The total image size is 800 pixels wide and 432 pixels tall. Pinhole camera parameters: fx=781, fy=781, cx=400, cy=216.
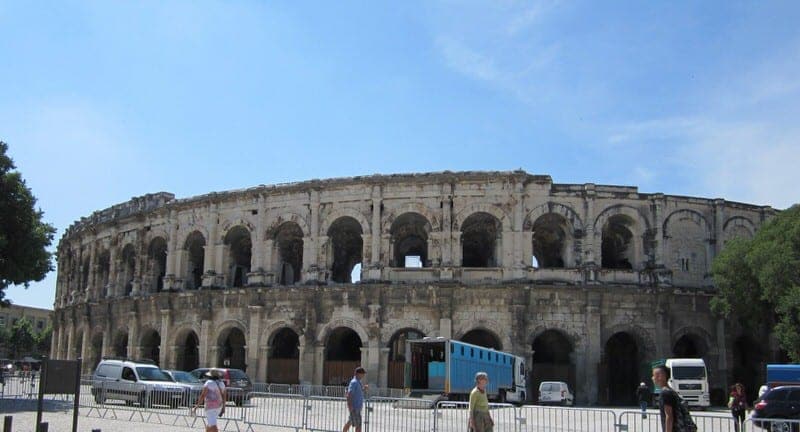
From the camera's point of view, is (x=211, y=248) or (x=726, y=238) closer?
(x=726, y=238)

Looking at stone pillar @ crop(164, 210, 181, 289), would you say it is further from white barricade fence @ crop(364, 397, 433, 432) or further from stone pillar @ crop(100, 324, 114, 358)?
white barricade fence @ crop(364, 397, 433, 432)

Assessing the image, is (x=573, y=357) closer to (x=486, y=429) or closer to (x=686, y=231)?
(x=686, y=231)

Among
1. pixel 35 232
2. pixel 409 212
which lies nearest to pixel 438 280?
pixel 409 212

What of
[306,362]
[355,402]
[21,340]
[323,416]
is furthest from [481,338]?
[21,340]

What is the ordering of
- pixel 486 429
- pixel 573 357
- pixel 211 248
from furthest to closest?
1. pixel 211 248
2. pixel 573 357
3. pixel 486 429

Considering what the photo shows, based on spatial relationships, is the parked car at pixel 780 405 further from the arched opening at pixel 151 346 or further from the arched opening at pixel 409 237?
the arched opening at pixel 151 346

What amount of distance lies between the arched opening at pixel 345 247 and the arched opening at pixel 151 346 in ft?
27.2

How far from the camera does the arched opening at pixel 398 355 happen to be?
91.2 feet

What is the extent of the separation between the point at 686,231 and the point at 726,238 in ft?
5.28

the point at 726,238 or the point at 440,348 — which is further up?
the point at 726,238

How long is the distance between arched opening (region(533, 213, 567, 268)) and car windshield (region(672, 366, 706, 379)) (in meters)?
5.78

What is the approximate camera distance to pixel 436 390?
73.8ft

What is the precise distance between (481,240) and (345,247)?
18.8ft

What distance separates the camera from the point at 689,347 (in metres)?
30.4
